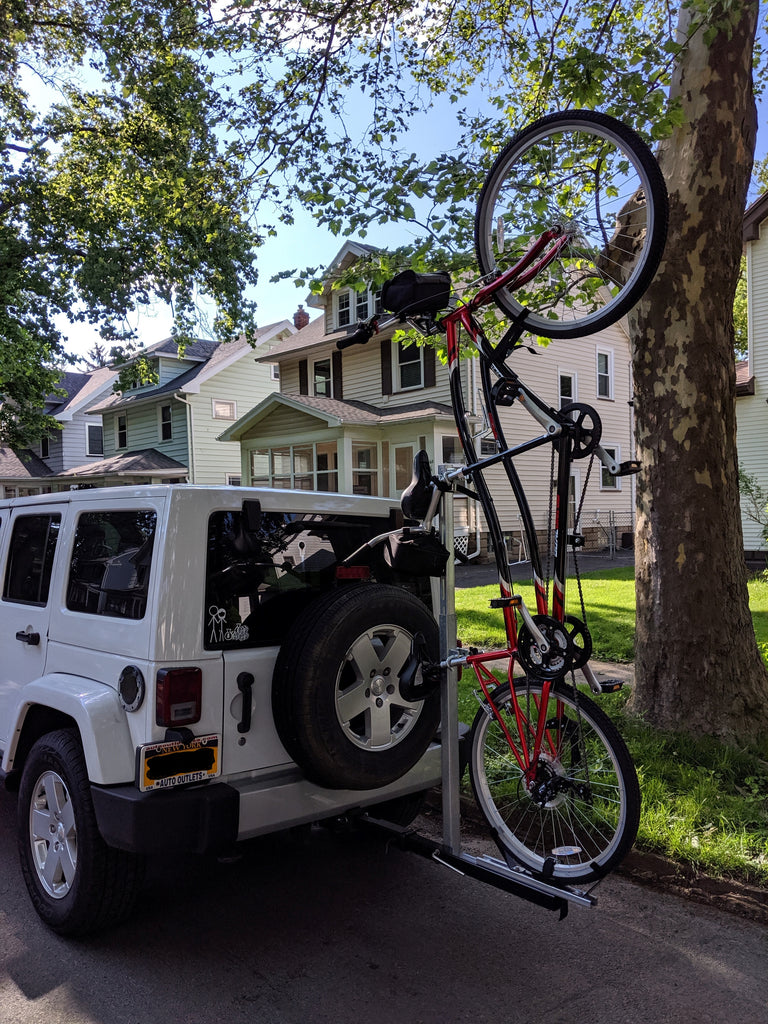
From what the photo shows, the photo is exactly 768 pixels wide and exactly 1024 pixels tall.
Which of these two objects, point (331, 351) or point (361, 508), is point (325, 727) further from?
point (331, 351)

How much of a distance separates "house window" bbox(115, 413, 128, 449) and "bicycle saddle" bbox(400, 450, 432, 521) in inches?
1182

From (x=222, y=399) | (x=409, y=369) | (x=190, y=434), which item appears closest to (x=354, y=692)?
(x=409, y=369)

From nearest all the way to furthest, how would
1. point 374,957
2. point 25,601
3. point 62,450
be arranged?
point 374,957 → point 25,601 → point 62,450

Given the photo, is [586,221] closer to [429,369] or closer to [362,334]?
[362,334]

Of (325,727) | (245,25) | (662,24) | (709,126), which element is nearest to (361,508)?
→ (325,727)

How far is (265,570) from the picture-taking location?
3.20 meters

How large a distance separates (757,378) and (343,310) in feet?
39.7

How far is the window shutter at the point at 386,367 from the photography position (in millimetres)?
21734

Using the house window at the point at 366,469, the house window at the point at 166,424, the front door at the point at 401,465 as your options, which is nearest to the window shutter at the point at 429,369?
the front door at the point at 401,465

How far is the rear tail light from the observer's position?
2.81m

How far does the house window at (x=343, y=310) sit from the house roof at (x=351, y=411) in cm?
279

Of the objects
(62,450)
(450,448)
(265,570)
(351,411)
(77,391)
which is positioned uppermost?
(77,391)

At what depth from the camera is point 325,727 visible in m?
2.89

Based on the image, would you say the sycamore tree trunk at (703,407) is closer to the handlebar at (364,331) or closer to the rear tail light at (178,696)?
the handlebar at (364,331)
